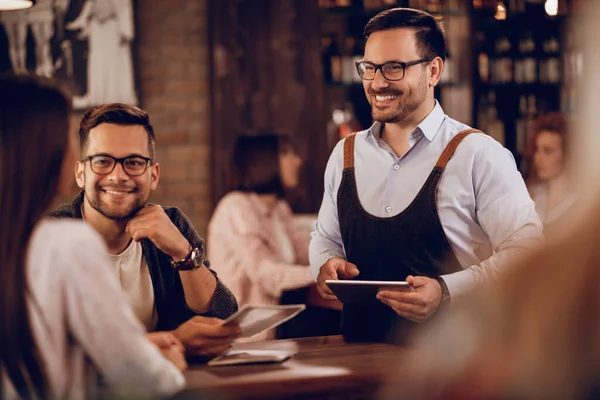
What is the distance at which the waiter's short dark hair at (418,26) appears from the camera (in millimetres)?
2641

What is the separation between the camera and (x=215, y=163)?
5.72m

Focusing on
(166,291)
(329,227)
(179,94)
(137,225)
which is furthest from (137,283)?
(179,94)

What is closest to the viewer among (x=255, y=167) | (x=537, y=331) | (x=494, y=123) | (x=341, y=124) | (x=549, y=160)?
(x=537, y=331)

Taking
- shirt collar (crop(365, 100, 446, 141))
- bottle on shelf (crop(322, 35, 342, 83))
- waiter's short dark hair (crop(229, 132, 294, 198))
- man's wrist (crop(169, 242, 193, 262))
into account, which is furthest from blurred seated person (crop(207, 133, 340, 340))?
bottle on shelf (crop(322, 35, 342, 83))

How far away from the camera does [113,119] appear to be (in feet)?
7.69

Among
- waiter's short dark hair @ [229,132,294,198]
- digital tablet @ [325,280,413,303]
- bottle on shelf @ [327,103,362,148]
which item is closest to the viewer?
digital tablet @ [325,280,413,303]

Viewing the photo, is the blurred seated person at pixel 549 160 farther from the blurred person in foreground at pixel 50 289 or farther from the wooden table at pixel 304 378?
the blurred person in foreground at pixel 50 289

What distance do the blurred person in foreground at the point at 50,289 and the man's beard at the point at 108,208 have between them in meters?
0.60

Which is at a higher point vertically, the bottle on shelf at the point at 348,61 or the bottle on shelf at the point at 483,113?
the bottle on shelf at the point at 348,61

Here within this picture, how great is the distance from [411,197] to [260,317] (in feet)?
2.55

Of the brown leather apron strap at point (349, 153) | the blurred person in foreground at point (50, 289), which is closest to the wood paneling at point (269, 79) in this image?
the brown leather apron strap at point (349, 153)

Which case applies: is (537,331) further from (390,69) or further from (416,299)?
(390,69)

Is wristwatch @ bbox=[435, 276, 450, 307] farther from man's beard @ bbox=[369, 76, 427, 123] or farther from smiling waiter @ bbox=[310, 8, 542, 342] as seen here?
man's beard @ bbox=[369, 76, 427, 123]

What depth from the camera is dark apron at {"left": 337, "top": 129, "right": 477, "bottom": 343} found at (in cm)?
251
